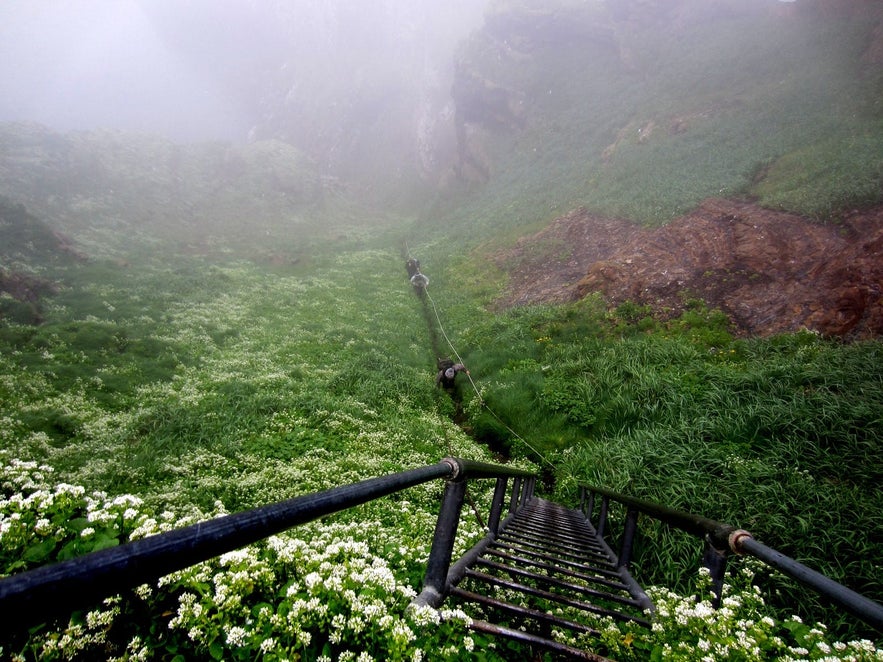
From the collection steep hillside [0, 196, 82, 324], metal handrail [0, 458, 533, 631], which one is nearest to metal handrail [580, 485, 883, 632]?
metal handrail [0, 458, 533, 631]

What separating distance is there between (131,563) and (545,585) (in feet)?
16.4

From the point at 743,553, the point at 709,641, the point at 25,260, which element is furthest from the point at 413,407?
the point at 25,260

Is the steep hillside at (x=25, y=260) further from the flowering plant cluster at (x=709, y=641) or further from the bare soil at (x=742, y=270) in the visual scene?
the flowering plant cluster at (x=709, y=641)

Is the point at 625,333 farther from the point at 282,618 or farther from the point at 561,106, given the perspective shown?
the point at 561,106

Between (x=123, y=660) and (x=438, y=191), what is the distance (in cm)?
6507

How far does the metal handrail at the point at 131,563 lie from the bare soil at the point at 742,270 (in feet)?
52.9

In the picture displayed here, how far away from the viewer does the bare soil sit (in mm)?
13312

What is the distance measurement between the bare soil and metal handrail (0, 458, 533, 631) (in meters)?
16.1

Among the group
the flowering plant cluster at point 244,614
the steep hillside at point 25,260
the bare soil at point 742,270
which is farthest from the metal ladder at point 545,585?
the steep hillside at point 25,260

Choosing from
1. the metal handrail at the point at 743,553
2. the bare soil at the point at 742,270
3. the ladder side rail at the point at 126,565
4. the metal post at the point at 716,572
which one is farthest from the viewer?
the bare soil at the point at 742,270

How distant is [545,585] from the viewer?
193 inches

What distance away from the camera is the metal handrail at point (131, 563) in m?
0.78

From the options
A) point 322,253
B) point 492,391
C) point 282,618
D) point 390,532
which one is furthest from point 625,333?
point 322,253

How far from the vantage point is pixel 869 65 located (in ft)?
97.6
